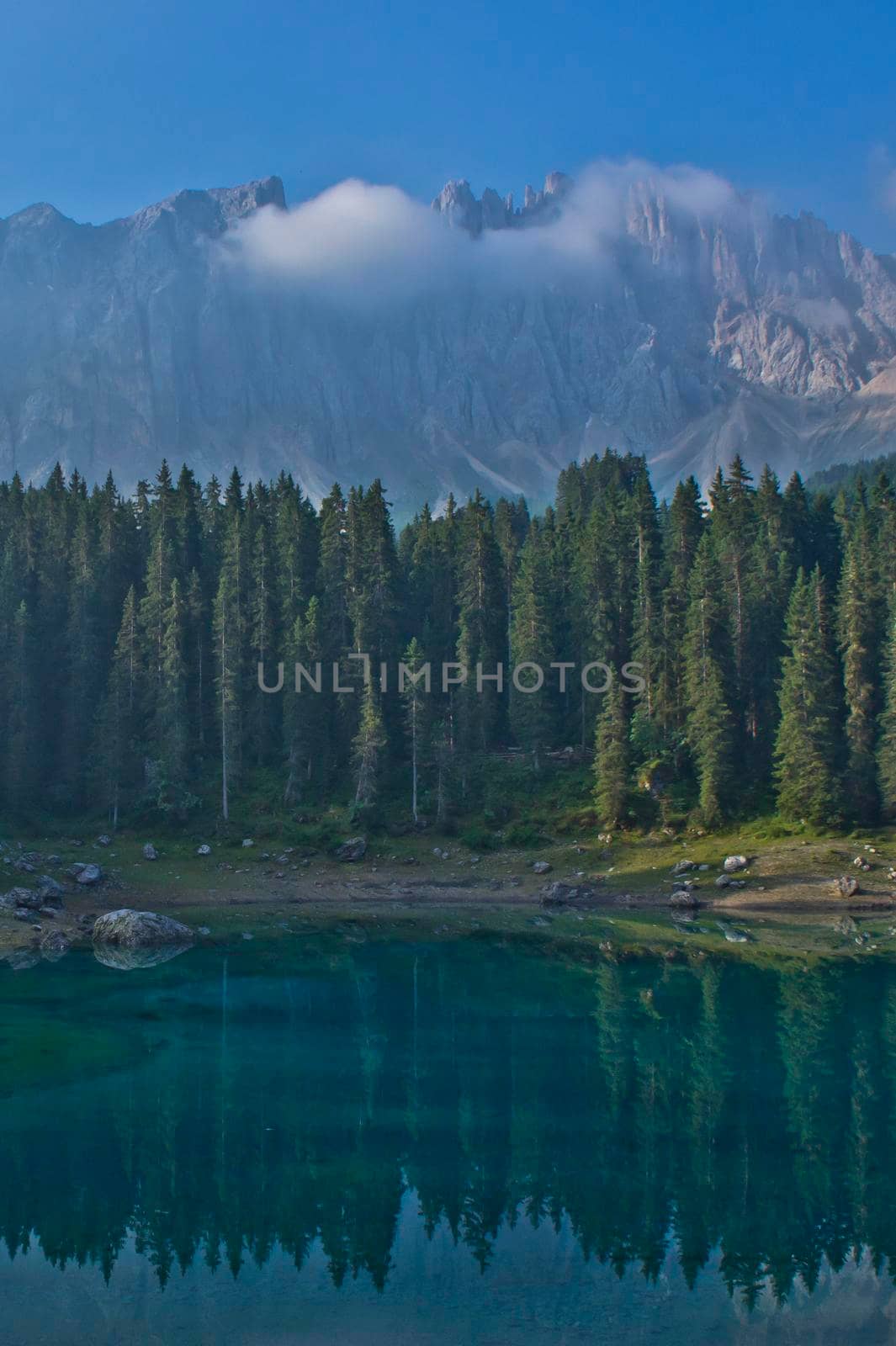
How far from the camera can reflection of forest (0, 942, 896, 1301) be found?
824 inches

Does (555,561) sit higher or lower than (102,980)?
higher

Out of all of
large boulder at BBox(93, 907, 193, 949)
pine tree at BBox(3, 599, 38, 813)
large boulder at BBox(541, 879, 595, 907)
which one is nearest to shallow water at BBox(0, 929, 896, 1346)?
large boulder at BBox(93, 907, 193, 949)

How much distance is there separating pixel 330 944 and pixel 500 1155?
2827 cm

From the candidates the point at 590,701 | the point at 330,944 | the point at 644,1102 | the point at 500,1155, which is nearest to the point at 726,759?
the point at 590,701

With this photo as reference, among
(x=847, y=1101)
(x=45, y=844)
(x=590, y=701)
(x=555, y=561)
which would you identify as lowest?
(x=847, y=1101)

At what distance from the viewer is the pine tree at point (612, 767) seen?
227ft

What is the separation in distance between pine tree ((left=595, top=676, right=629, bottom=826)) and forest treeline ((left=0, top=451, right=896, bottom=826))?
7.4 inches

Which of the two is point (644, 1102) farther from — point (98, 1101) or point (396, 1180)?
point (98, 1101)

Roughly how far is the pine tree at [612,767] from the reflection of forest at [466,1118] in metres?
25.7

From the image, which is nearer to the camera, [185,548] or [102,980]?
[102,980]

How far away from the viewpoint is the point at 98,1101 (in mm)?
28109

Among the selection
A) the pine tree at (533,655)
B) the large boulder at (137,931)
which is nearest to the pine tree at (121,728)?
the large boulder at (137,931)

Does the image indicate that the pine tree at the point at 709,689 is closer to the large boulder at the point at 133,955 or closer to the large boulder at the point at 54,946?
the large boulder at the point at 133,955

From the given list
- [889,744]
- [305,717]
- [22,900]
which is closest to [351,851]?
[305,717]
